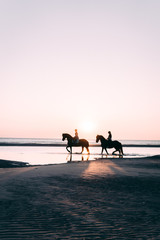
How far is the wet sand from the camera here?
5566 millimetres

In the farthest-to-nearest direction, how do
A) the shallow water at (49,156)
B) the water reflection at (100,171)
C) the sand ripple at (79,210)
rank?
the shallow water at (49,156), the water reflection at (100,171), the sand ripple at (79,210)

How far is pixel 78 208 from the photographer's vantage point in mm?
7473

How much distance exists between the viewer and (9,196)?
28.4ft

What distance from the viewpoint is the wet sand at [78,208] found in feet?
18.3

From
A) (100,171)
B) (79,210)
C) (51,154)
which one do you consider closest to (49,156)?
(51,154)

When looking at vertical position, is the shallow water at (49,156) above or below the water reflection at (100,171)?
below

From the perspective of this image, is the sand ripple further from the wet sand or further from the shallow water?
the shallow water

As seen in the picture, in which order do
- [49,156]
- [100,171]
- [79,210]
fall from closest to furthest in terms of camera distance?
1. [79,210]
2. [100,171]
3. [49,156]

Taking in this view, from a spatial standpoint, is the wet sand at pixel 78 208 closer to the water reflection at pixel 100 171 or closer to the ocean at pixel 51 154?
the water reflection at pixel 100 171

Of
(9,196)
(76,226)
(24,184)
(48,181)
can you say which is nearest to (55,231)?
(76,226)

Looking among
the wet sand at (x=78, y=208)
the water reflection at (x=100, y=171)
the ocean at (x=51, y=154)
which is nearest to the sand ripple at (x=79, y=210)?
the wet sand at (x=78, y=208)

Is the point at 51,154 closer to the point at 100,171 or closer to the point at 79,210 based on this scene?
the point at 100,171

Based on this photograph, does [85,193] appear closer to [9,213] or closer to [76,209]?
[76,209]

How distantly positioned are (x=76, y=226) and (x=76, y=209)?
1.42 meters
